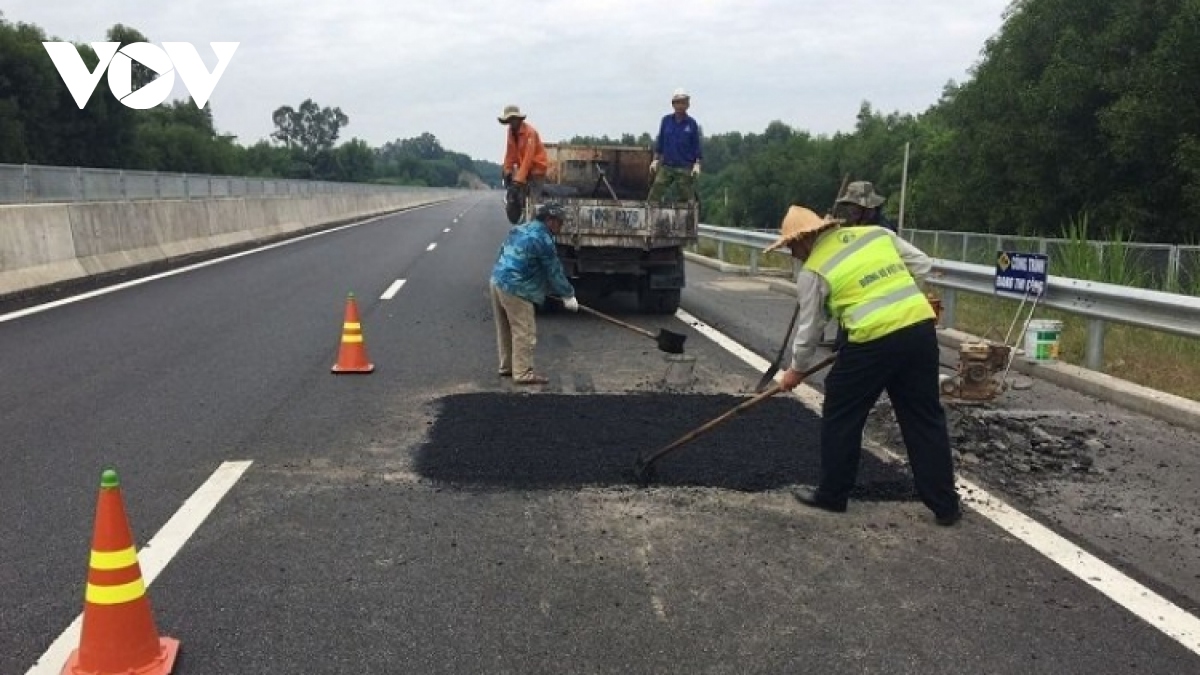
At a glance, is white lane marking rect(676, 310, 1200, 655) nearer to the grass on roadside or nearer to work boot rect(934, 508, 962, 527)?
work boot rect(934, 508, 962, 527)

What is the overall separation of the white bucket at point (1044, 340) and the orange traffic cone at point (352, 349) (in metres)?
5.30

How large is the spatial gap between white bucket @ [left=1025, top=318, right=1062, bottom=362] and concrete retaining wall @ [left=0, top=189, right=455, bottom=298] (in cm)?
1071

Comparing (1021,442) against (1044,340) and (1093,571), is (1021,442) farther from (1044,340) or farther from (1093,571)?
(1044,340)

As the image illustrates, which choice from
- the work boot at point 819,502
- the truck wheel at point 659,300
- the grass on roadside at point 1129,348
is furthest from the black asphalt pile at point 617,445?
the truck wheel at point 659,300

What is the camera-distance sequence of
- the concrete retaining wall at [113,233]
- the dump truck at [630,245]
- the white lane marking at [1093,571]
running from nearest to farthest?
the white lane marking at [1093,571], the dump truck at [630,245], the concrete retaining wall at [113,233]

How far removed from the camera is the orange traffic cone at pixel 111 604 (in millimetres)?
2990

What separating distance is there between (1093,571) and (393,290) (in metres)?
10.7

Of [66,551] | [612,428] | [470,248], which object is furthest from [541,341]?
[470,248]

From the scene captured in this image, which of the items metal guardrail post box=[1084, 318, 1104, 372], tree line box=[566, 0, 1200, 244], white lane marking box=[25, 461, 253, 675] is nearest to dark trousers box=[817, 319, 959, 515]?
white lane marking box=[25, 461, 253, 675]

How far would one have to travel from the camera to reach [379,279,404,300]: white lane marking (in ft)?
41.3

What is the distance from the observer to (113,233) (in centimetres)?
1438

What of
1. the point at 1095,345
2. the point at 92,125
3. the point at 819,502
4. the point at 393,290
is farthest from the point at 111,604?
the point at 92,125

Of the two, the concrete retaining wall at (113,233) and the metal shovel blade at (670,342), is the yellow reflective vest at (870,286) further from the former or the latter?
the concrete retaining wall at (113,233)

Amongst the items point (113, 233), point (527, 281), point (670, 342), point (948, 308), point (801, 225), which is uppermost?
point (801, 225)
